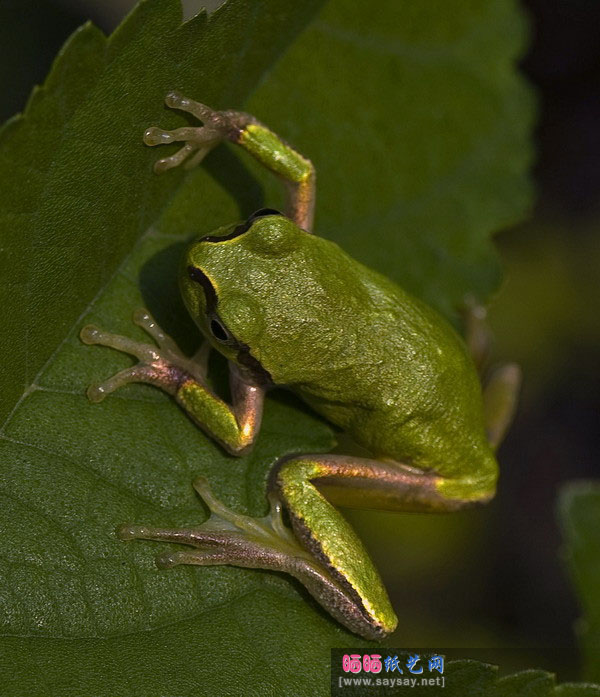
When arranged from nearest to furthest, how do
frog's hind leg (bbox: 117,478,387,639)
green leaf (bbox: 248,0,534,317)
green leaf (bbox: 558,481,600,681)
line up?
1. frog's hind leg (bbox: 117,478,387,639)
2. green leaf (bbox: 248,0,534,317)
3. green leaf (bbox: 558,481,600,681)

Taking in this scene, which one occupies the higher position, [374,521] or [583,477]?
[374,521]

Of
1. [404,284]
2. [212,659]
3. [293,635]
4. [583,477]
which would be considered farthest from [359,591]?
[583,477]

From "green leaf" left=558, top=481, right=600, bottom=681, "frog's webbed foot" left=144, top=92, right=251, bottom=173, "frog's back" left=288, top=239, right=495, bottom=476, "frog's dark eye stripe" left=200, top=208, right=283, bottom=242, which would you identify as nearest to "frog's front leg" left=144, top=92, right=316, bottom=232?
"frog's webbed foot" left=144, top=92, right=251, bottom=173

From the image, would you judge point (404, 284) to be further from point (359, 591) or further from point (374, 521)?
point (374, 521)

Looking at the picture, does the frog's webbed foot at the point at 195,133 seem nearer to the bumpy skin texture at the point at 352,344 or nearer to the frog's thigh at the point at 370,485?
the bumpy skin texture at the point at 352,344

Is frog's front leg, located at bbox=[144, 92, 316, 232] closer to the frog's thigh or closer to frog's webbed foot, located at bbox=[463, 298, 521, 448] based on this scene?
the frog's thigh

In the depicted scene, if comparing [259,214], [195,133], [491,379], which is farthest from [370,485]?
[195,133]
